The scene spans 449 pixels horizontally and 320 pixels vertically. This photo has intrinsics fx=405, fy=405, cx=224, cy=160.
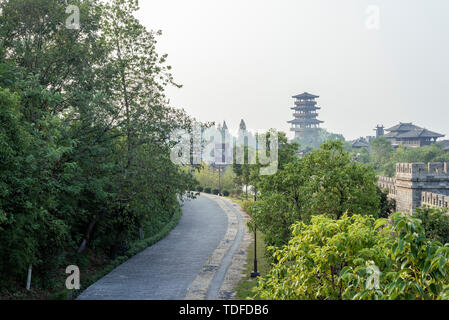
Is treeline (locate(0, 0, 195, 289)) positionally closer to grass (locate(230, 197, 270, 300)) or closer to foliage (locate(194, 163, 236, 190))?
grass (locate(230, 197, 270, 300))

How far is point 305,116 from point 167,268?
351 feet

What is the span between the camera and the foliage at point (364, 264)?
12.8 feet

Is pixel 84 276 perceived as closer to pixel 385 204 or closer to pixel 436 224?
pixel 436 224

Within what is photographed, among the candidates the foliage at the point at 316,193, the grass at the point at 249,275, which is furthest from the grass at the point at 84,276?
the foliage at the point at 316,193

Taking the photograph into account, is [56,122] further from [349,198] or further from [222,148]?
[222,148]

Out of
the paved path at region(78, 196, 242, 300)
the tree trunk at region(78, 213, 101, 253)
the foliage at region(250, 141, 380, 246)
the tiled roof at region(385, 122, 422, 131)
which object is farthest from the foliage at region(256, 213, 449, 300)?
the tiled roof at region(385, 122, 422, 131)

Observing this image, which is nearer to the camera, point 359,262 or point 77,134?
point 359,262

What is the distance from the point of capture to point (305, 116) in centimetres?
12144

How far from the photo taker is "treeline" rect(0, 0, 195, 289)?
13.0 m

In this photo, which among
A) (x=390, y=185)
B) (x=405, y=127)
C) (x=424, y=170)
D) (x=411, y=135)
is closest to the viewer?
(x=424, y=170)

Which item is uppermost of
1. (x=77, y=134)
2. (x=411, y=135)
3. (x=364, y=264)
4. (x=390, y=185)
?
(x=411, y=135)

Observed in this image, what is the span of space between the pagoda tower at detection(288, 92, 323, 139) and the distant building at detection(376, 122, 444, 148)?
29.0 metres

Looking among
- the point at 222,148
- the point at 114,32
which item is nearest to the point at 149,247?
the point at 114,32

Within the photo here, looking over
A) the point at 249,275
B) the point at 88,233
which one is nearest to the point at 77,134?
the point at 88,233
